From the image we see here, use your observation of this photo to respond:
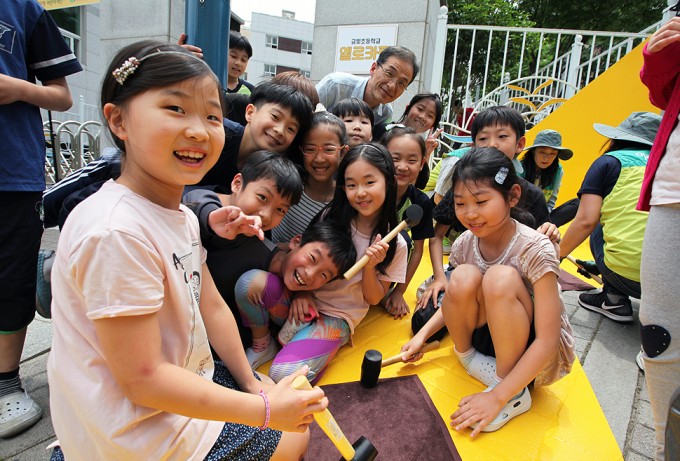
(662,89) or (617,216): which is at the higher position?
(662,89)

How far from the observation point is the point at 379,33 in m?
5.45

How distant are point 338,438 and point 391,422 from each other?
0.60 m

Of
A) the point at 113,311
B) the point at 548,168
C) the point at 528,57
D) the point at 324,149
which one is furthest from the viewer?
the point at 528,57

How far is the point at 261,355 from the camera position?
1978 millimetres

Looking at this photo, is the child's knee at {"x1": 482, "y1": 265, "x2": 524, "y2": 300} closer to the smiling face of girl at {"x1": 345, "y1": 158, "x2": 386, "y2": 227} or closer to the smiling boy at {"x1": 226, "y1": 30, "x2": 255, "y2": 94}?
the smiling face of girl at {"x1": 345, "y1": 158, "x2": 386, "y2": 227}

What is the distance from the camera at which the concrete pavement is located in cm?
150

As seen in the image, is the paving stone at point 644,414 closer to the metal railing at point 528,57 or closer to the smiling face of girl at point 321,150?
the smiling face of girl at point 321,150

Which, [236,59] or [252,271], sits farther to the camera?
[236,59]

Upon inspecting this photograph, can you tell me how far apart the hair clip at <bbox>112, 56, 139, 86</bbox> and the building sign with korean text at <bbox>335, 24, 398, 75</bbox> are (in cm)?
502

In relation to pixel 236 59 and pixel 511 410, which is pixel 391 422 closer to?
pixel 511 410

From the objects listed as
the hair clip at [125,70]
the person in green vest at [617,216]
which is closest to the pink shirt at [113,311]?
the hair clip at [125,70]

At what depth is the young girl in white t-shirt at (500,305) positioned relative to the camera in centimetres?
156

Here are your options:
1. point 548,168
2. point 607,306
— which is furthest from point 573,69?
point 607,306

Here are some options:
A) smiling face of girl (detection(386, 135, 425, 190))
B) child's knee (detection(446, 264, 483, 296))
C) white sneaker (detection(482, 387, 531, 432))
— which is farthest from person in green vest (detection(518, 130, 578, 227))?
white sneaker (detection(482, 387, 531, 432))
